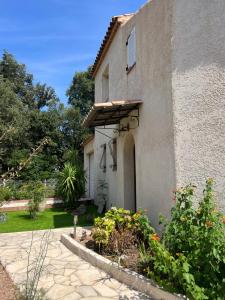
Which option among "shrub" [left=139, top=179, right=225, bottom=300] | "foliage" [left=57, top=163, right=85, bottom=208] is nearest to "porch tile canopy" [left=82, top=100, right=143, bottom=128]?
"shrub" [left=139, top=179, right=225, bottom=300]

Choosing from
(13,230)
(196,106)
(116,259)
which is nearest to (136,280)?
(116,259)

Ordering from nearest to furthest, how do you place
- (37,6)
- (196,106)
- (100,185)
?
(196,106)
(37,6)
(100,185)


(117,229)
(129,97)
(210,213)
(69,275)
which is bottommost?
(69,275)

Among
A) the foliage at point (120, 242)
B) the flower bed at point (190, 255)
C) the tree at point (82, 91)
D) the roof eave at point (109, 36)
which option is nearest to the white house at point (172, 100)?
the roof eave at point (109, 36)

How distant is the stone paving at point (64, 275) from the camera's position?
5945 millimetres

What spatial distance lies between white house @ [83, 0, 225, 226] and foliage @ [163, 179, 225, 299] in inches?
67.0

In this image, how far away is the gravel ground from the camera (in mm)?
5706

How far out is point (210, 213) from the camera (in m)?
5.39

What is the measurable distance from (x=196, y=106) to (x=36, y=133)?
28910 mm

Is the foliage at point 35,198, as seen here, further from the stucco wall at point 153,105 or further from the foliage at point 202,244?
the foliage at point 202,244

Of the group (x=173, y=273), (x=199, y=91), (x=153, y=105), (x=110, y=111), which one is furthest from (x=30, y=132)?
(x=173, y=273)

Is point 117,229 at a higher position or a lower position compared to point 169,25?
lower

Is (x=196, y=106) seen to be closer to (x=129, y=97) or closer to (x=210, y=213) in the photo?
(x=210, y=213)

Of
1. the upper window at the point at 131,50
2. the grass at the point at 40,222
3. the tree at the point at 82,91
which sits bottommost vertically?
the grass at the point at 40,222
